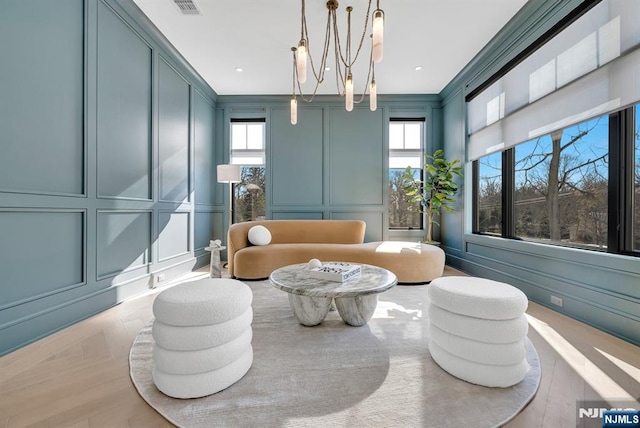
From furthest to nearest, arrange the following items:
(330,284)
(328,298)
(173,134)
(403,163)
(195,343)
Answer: (403,163) → (173,134) → (328,298) → (330,284) → (195,343)

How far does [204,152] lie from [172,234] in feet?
5.10

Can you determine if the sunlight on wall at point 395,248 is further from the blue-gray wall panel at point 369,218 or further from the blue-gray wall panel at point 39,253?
the blue-gray wall panel at point 39,253

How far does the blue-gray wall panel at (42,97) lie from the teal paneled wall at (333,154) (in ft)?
9.11

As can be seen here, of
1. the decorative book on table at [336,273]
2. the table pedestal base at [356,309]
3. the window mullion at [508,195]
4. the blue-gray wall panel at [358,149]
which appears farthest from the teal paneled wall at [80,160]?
the window mullion at [508,195]

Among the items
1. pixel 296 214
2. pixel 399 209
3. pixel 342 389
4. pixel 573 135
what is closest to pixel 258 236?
pixel 296 214

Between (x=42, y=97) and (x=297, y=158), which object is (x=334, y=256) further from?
(x=42, y=97)

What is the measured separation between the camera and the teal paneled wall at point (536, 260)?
1.88 m

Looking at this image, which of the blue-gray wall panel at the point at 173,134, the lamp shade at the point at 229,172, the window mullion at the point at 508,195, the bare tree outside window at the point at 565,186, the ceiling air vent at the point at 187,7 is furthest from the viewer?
the lamp shade at the point at 229,172

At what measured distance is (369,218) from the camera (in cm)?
471

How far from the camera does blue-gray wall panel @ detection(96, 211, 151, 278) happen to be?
7.79 ft

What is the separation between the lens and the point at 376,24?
1.83m

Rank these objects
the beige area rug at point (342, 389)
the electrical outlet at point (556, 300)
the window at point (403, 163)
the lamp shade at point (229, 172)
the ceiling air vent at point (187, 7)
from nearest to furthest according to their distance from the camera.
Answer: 1. the beige area rug at point (342, 389)
2. the electrical outlet at point (556, 300)
3. the ceiling air vent at point (187, 7)
4. the lamp shade at point (229, 172)
5. the window at point (403, 163)

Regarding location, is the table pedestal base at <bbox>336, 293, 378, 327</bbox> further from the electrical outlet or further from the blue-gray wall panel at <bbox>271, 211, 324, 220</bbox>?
the blue-gray wall panel at <bbox>271, 211, 324, 220</bbox>

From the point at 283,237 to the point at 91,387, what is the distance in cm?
277
